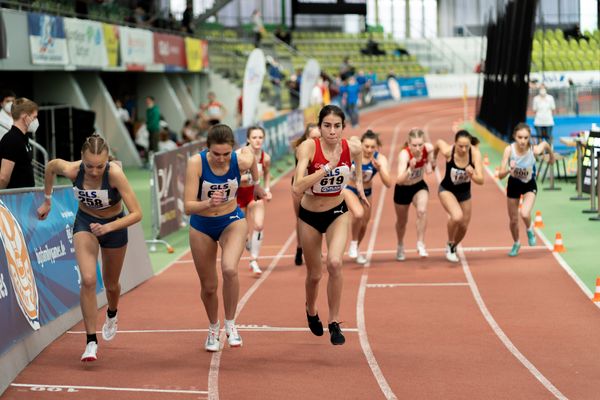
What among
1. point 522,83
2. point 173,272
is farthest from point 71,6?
point 173,272

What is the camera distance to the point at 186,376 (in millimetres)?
8820

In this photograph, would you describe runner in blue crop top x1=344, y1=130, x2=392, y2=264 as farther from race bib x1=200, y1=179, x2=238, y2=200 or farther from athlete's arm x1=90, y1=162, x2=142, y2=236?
athlete's arm x1=90, y1=162, x2=142, y2=236

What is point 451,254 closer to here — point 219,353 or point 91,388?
point 219,353

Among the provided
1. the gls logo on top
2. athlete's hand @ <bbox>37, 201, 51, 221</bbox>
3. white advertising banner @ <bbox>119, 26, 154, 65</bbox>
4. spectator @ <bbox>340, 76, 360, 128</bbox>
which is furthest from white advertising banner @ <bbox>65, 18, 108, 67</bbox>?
spectator @ <bbox>340, 76, 360, 128</bbox>

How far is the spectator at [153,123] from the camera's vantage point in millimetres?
31938

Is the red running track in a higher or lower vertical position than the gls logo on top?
lower

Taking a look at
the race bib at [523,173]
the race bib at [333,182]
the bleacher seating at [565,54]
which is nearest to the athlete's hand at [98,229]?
the race bib at [333,182]

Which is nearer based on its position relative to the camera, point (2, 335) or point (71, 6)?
point (2, 335)

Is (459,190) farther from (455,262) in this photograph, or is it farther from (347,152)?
(347,152)

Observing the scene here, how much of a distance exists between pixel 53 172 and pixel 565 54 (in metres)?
35.0

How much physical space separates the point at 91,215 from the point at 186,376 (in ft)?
5.16

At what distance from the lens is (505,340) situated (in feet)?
33.6

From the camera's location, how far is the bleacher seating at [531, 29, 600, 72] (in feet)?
133

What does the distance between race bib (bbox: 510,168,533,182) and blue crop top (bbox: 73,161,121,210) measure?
775cm
